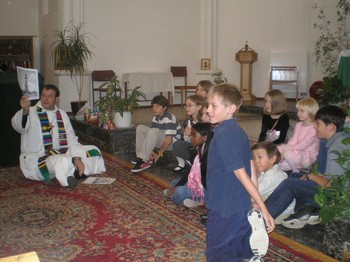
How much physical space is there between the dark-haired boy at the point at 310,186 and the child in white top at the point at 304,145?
2.09ft

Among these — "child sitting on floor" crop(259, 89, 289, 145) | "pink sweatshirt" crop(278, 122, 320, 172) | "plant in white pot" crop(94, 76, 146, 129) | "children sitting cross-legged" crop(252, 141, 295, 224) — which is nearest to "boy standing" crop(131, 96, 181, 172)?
"plant in white pot" crop(94, 76, 146, 129)

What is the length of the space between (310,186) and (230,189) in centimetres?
129

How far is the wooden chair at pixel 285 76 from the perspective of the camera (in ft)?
34.1

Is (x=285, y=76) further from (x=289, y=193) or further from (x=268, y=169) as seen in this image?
(x=289, y=193)

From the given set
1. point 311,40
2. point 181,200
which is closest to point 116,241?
point 181,200

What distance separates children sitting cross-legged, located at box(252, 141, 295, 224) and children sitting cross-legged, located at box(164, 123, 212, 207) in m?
0.41

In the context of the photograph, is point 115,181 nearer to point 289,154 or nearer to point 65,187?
point 65,187

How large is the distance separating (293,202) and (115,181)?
2.03 m

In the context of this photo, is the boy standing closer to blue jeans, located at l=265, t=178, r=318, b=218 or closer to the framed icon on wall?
blue jeans, located at l=265, t=178, r=318, b=218

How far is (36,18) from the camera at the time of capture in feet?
39.0

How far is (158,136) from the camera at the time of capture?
5453mm

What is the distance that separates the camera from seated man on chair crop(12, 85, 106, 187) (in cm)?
473

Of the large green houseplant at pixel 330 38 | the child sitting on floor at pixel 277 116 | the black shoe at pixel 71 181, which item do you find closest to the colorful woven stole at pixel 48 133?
the black shoe at pixel 71 181

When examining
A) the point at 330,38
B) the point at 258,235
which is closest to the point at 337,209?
the point at 258,235
